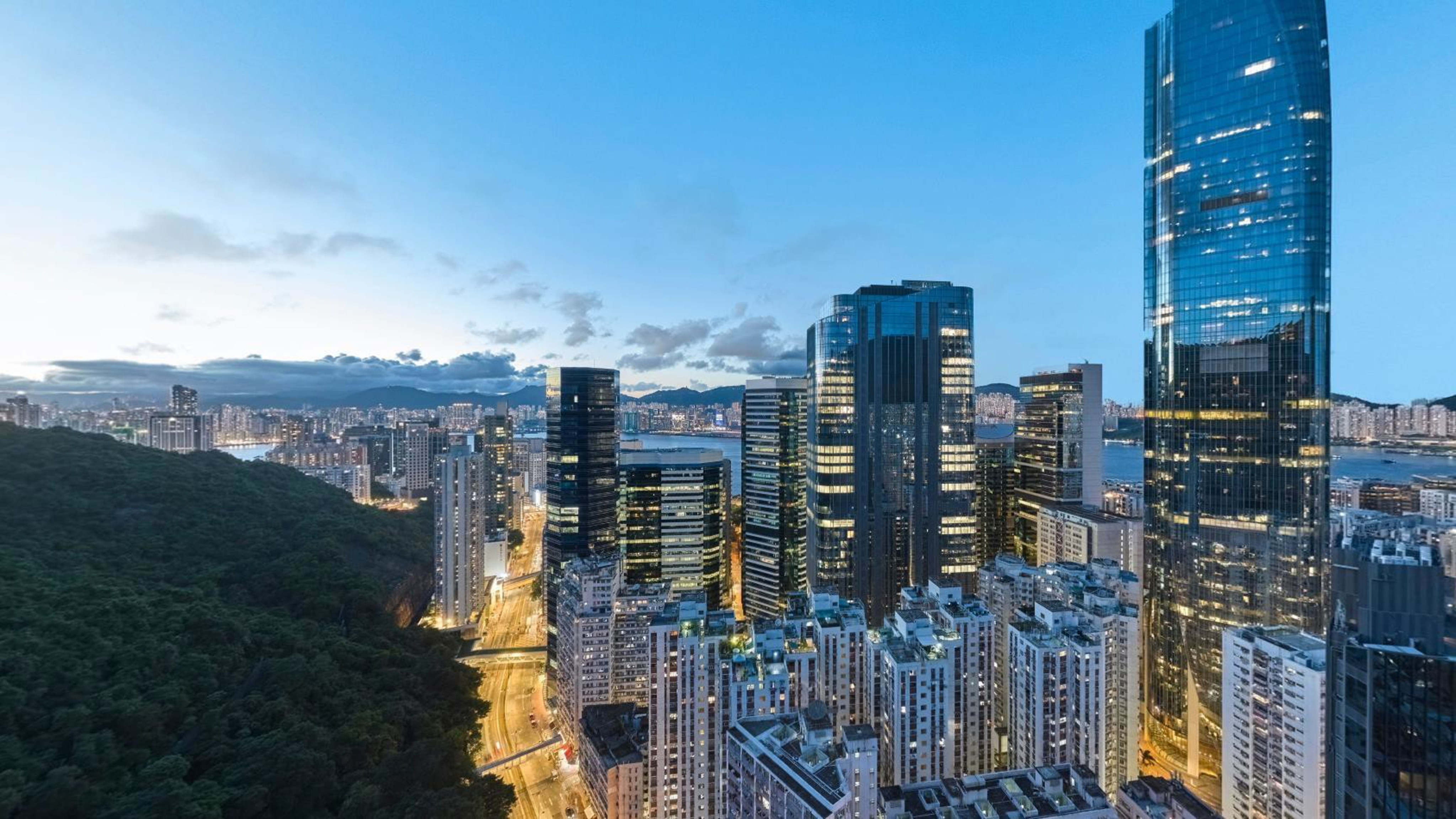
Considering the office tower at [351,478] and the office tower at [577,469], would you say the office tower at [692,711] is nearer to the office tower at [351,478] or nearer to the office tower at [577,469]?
the office tower at [577,469]

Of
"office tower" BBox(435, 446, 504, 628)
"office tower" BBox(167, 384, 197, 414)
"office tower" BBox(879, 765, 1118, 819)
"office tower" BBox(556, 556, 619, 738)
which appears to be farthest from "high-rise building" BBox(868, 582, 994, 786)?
"office tower" BBox(167, 384, 197, 414)

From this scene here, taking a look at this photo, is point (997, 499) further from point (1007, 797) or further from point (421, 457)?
point (421, 457)

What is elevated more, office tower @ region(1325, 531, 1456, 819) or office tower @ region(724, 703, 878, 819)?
office tower @ region(1325, 531, 1456, 819)

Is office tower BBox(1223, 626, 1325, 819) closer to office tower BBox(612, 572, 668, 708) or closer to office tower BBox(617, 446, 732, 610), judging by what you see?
office tower BBox(612, 572, 668, 708)

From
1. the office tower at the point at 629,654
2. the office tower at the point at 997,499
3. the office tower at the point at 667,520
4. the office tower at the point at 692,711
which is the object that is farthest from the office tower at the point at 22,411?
the office tower at the point at 997,499

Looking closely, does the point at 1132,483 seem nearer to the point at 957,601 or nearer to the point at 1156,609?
the point at 1156,609

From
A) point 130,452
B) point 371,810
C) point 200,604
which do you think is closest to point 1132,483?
point 371,810
